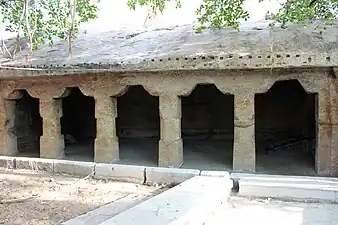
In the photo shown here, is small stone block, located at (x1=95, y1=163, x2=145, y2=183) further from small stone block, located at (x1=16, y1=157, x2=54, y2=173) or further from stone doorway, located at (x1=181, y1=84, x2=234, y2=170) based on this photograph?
stone doorway, located at (x1=181, y1=84, x2=234, y2=170)

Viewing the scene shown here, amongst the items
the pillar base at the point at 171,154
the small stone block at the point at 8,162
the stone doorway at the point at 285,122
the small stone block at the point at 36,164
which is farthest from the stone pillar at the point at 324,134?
the small stone block at the point at 8,162

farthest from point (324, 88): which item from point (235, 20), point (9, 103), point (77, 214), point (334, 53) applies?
point (9, 103)

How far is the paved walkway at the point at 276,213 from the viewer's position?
5.07m

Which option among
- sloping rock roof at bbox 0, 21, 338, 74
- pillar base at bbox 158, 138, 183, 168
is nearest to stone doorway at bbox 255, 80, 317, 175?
pillar base at bbox 158, 138, 183, 168

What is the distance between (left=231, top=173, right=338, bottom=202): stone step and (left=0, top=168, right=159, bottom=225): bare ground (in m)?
1.46

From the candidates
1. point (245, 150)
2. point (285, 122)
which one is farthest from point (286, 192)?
point (285, 122)

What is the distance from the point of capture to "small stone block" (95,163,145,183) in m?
7.18

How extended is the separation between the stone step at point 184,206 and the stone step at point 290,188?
332 mm

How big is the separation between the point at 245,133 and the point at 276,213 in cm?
447

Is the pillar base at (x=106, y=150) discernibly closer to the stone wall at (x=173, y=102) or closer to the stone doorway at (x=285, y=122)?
the stone wall at (x=173, y=102)

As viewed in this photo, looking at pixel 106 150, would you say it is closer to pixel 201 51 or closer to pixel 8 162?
pixel 8 162

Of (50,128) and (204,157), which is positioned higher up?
(50,128)

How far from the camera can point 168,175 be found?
700cm

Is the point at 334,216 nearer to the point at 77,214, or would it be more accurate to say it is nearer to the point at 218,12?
the point at 77,214
